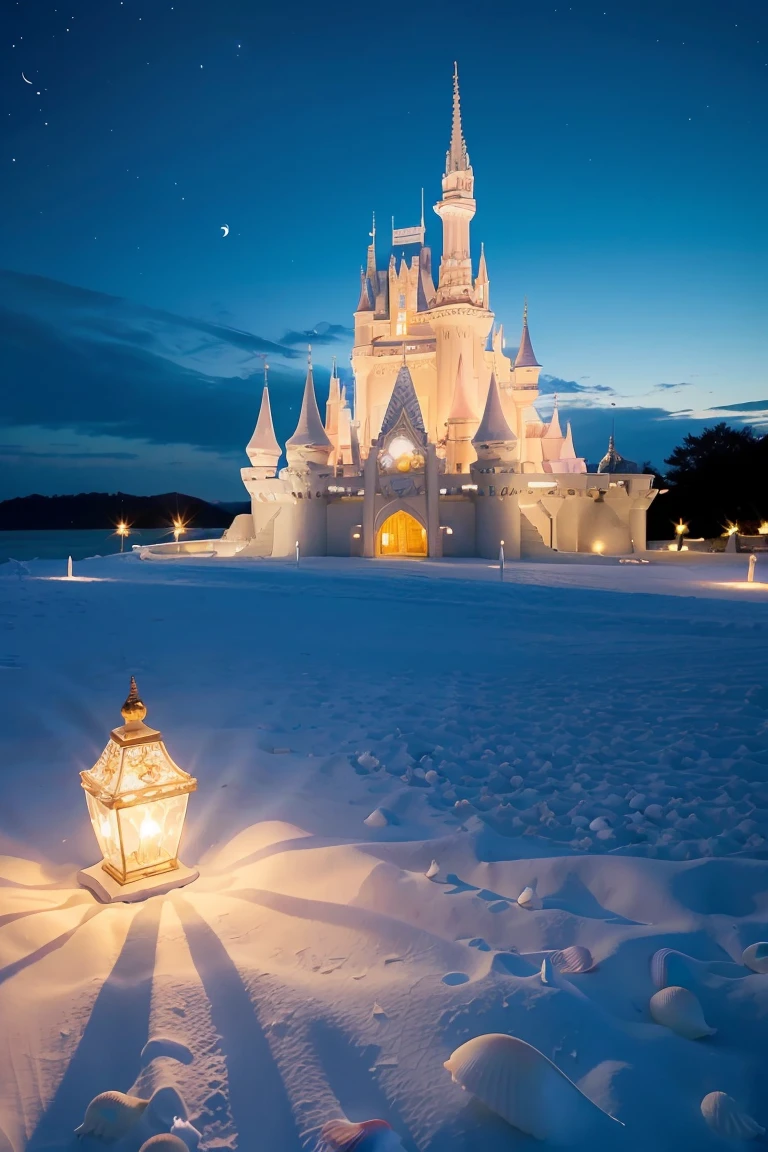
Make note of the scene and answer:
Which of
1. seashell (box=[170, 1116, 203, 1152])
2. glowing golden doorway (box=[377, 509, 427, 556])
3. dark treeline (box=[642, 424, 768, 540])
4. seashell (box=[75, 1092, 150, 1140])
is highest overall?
dark treeline (box=[642, 424, 768, 540])

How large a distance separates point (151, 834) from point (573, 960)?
2108mm

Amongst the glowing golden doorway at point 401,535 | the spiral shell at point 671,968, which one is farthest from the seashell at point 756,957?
the glowing golden doorway at point 401,535

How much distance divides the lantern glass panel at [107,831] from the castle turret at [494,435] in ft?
84.8

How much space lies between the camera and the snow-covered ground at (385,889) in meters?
2.12

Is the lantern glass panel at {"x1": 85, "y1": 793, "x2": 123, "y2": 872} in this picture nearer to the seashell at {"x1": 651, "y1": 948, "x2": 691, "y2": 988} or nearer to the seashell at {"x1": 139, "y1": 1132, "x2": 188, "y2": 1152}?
the seashell at {"x1": 139, "y1": 1132, "x2": 188, "y2": 1152}

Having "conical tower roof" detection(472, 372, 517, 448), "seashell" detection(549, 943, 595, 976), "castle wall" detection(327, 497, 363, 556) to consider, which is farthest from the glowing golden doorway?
"seashell" detection(549, 943, 595, 976)

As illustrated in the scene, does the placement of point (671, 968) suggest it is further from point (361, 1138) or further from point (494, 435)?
point (494, 435)

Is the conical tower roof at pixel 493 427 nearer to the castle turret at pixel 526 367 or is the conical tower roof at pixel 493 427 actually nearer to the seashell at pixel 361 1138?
the castle turret at pixel 526 367

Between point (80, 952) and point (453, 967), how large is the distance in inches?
61.7

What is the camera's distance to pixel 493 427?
92.1 feet

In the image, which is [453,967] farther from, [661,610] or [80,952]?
[661,610]

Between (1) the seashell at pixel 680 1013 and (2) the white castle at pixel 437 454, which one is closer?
(1) the seashell at pixel 680 1013

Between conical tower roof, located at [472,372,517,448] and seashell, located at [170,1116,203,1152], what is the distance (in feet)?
89.3

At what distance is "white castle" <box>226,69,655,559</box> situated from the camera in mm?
28594
